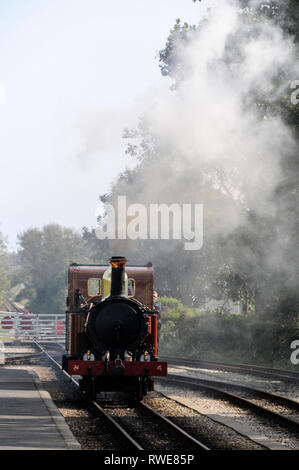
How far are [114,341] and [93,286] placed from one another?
2.25 m

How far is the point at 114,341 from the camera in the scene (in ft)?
42.4

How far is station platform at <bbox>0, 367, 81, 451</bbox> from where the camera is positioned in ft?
28.7

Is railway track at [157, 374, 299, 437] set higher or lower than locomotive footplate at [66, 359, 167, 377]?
lower

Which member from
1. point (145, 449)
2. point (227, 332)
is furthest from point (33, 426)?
point (227, 332)

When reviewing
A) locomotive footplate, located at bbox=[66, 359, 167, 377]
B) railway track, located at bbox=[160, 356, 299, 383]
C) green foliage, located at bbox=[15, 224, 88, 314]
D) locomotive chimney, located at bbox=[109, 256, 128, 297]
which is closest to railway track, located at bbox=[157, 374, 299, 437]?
locomotive footplate, located at bbox=[66, 359, 167, 377]

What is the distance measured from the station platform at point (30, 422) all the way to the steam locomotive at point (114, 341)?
949mm

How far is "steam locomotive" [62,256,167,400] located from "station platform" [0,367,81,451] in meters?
0.95

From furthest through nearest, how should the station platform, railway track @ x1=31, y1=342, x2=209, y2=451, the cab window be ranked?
1. the cab window
2. railway track @ x1=31, y1=342, x2=209, y2=451
3. the station platform

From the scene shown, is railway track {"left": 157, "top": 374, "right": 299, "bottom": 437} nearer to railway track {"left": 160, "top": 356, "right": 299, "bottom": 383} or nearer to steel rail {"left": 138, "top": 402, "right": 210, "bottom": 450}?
steel rail {"left": 138, "top": 402, "right": 210, "bottom": 450}

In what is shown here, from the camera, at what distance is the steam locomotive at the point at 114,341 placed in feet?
42.4

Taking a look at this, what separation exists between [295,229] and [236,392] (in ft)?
26.1

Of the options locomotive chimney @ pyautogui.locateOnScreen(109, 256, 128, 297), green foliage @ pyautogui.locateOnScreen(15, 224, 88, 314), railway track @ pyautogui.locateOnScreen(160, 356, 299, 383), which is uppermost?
green foliage @ pyautogui.locateOnScreen(15, 224, 88, 314)

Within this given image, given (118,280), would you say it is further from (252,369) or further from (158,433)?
(252,369)

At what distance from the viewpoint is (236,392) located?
54.8 ft
